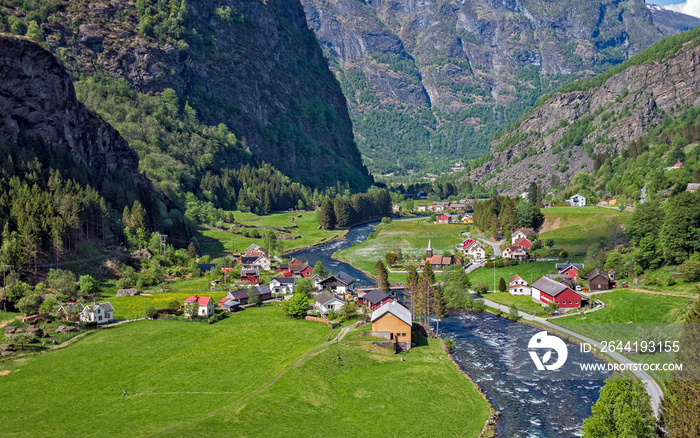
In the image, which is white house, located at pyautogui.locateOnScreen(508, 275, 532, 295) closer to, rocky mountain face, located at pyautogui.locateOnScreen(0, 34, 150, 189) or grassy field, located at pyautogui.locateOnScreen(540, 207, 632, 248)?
grassy field, located at pyautogui.locateOnScreen(540, 207, 632, 248)

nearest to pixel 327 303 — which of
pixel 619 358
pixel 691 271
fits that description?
pixel 619 358

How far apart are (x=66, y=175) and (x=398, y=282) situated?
71.5m

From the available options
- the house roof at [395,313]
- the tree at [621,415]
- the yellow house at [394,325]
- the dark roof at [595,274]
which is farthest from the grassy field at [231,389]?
the dark roof at [595,274]

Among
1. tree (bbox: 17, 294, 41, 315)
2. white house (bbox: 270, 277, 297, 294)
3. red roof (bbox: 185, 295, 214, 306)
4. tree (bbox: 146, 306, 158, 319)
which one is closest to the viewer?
tree (bbox: 17, 294, 41, 315)

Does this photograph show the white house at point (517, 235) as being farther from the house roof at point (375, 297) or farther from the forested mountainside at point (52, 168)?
the forested mountainside at point (52, 168)

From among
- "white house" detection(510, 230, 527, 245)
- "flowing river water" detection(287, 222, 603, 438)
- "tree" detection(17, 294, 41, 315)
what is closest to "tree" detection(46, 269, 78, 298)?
"tree" detection(17, 294, 41, 315)

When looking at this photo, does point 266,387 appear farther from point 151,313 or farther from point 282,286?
point 282,286

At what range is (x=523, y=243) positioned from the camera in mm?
122938

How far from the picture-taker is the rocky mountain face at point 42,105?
11344 cm

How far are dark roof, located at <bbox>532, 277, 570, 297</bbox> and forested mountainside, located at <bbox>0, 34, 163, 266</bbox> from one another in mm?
79776

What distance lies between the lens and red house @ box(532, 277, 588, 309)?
3137 inches

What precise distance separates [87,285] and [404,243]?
275ft

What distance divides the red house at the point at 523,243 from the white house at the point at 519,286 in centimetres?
2630

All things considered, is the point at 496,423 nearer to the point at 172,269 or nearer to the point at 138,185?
the point at 172,269
